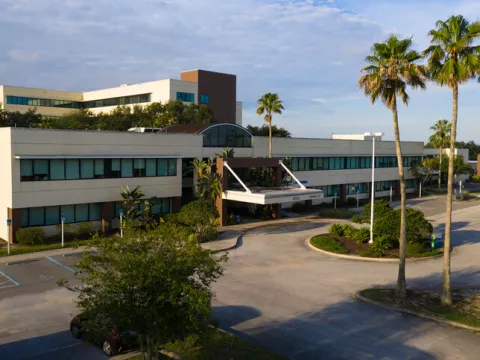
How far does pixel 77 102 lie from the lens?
105 metres

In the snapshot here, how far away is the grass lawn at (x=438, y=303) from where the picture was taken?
1955 centimetres

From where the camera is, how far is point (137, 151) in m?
39.1

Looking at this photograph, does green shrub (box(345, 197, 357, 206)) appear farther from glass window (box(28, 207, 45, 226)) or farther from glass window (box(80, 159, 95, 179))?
glass window (box(28, 207, 45, 226))

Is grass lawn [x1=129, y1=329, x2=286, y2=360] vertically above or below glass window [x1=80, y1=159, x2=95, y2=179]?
below

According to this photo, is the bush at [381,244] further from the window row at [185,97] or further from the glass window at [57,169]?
the window row at [185,97]

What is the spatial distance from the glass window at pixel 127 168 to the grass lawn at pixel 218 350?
79.2 feet

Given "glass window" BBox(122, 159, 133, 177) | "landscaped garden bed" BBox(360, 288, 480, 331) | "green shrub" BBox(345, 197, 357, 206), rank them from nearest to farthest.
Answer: "landscaped garden bed" BBox(360, 288, 480, 331) → "glass window" BBox(122, 159, 133, 177) → "green shrub" BBox(345, 197, 357, 206)

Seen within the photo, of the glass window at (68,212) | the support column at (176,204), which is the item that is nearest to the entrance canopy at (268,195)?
the support column at (176,204)

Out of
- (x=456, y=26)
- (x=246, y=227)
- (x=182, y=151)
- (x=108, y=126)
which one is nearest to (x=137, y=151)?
(x=182, y=151)

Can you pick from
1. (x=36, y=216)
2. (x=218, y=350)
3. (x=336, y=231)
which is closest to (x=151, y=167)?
(x=36, y=216)

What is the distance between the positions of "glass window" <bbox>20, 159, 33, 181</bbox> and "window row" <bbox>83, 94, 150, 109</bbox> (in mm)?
58082

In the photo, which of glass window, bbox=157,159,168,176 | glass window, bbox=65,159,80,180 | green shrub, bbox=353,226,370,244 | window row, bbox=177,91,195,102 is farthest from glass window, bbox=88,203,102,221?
window row, bbox=177,91,195,102

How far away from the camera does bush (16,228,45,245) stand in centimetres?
3180

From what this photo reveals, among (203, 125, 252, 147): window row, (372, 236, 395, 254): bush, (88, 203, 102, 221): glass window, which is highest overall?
(203, 125, 252, 147): window row
